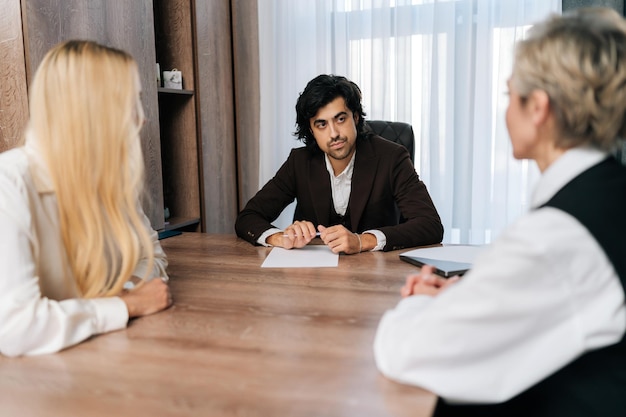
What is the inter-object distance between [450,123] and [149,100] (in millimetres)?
1727

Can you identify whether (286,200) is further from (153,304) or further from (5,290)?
(5,290)

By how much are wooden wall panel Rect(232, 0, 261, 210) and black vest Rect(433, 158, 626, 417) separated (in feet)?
8.86

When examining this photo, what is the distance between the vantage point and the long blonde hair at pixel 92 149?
3.34ft

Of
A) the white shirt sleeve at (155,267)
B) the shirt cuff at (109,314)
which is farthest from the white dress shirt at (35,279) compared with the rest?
the white shirt sleeve at (155,267)

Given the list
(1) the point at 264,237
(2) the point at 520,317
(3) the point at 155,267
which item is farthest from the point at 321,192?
(2) the point at 520,317

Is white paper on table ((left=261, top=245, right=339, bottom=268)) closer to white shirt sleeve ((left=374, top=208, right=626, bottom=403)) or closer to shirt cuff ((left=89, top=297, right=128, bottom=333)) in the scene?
shirt cuff ((left=89, top=297, right=128, bottom=333))

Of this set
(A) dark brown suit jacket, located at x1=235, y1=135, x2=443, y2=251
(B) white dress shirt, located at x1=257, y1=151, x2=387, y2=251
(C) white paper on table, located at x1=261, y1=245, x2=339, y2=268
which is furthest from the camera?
(B) white dress shirt, located at x1=257, y1=151, x2=387, y2=251

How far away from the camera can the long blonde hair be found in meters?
1.02

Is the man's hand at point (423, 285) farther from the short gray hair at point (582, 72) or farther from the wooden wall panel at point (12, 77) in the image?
the wooden wall panel at point (12, 77)

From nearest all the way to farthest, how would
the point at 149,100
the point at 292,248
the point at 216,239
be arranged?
the point at 292,248 < the point at 216,239 < the point at 149,100

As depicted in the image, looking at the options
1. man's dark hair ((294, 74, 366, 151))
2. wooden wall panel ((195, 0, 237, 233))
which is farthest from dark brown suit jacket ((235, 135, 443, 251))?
wooden wall panel ((195, 0, 237, 233))

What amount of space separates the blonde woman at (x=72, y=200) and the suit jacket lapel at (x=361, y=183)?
1.20 meters

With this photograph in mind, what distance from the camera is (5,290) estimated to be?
0.93 m

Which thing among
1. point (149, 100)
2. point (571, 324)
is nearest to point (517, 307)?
point (571, 324)
